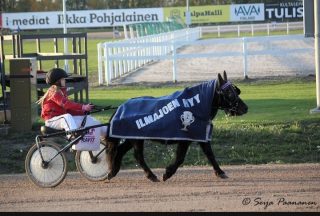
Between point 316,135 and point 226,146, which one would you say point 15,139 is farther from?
point 316,135

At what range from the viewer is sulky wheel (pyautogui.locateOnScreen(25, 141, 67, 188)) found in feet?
33.1

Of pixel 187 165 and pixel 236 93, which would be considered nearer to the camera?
pixel 236 93

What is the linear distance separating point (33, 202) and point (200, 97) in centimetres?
243

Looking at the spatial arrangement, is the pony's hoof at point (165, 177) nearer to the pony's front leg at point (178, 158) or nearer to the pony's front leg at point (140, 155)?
the pony's front leg at point (178, 158)

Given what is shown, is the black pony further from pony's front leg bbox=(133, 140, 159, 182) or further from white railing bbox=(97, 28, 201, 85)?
white railing bbox=(97, 28, 201, 85)

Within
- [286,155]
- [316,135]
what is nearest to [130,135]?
[286,155]

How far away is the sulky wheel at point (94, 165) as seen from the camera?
10469mm

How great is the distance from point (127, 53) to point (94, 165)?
1932 cm

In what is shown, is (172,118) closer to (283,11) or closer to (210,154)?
(210,154)

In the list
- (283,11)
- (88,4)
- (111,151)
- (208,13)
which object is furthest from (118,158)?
(88,4)

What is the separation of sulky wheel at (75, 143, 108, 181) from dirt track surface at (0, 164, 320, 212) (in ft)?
0.36

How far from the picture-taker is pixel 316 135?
544 inches

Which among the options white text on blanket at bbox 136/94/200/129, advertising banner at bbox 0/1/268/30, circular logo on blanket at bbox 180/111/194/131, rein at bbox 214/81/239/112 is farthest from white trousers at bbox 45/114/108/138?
advertising banner at bbox 0/1/268/30

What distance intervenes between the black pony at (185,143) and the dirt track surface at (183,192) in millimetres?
200
